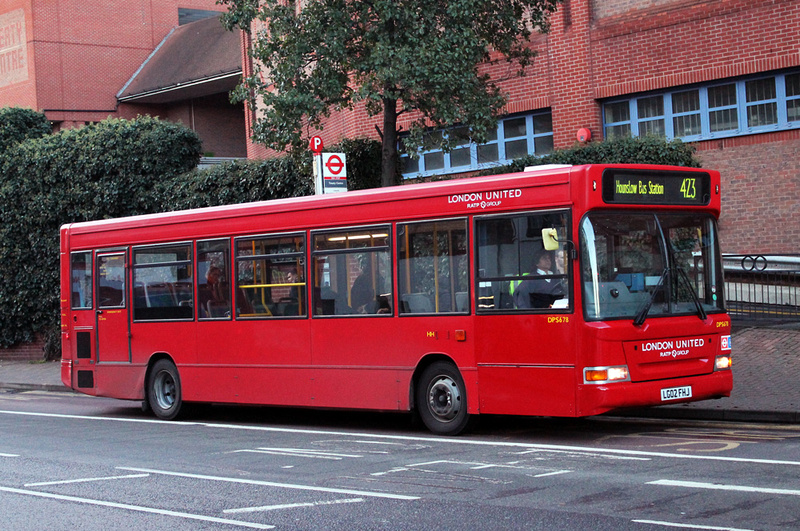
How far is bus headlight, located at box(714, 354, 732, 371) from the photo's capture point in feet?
35.1

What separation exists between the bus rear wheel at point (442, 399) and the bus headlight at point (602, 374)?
156cm

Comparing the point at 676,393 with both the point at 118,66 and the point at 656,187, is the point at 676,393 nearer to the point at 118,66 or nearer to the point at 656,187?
the point at 656,187

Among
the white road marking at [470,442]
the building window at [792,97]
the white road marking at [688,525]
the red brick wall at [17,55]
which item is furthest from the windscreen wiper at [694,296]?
the red brick wall at [17,55]

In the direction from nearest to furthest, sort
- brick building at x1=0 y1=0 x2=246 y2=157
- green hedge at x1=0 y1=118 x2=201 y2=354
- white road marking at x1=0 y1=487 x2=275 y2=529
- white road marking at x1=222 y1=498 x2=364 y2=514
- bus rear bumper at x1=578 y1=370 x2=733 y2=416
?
white road marking at x1=0 y1=487 x2=275 y2=529 < white road marking at x1=222 y1=498 x2=364 y2=514 < bus rear bumper at x1=578 y1=370 x2=733 y2=416 < green hedge at x1=0 y1=118 x2=201 y2=354 < brick building at x1=0 y1=0 x2=246 y2=157

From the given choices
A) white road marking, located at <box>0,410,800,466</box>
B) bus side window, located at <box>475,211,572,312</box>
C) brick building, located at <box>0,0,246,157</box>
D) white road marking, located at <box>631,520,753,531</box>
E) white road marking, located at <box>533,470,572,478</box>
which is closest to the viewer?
white road marking, located at <box>631,520,753,531</box>

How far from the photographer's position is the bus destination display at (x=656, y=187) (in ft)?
33.3

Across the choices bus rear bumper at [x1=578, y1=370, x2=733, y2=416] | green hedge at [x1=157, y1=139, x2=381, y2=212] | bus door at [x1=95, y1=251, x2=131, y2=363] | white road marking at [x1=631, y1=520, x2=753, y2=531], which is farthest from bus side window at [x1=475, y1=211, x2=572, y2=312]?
green hedge at [x1=157, y1=139, x2=381, y2=212]

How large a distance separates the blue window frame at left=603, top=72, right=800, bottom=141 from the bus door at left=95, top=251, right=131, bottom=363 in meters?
9.10

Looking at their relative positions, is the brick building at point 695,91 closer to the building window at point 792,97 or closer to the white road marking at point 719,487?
the building window at point 792,97

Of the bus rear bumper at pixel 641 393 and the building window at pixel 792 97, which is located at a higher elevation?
the building window at pixel 792 97

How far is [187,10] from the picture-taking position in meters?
41.7

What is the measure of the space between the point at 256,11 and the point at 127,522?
10.5m

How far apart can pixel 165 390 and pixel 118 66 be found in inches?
1045

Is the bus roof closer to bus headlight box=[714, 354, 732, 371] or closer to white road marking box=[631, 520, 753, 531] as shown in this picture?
bus headlight box=[714, 354, 732, 371]
